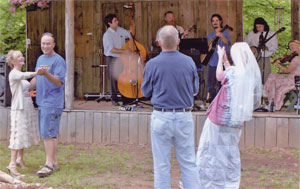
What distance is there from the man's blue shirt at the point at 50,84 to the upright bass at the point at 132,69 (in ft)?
9.74

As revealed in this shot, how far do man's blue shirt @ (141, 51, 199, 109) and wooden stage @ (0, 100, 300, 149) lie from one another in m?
3.75

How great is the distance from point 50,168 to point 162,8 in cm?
610

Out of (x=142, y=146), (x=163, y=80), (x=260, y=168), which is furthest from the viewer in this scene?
(x=142, y=146)

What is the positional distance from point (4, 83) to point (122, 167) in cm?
310

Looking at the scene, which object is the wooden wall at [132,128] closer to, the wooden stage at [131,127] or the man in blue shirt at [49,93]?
the wooden stage at [131,127]

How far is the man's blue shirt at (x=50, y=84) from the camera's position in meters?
5.48

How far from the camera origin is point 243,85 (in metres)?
4.24

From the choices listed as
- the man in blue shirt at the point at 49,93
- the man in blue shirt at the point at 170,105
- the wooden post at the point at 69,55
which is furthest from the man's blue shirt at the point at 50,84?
the wooden post at the point at 69,55

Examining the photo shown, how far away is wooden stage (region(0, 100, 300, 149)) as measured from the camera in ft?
24.3

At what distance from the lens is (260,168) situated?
6.26m

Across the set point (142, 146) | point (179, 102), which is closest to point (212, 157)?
point (179, 102)

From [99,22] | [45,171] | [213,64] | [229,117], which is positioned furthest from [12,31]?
[229,117]

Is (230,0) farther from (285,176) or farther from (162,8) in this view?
(285,176)

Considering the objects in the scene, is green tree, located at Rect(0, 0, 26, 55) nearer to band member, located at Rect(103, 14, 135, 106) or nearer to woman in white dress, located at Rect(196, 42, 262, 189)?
band member, located at Rect(103, 14, 135, 106)
